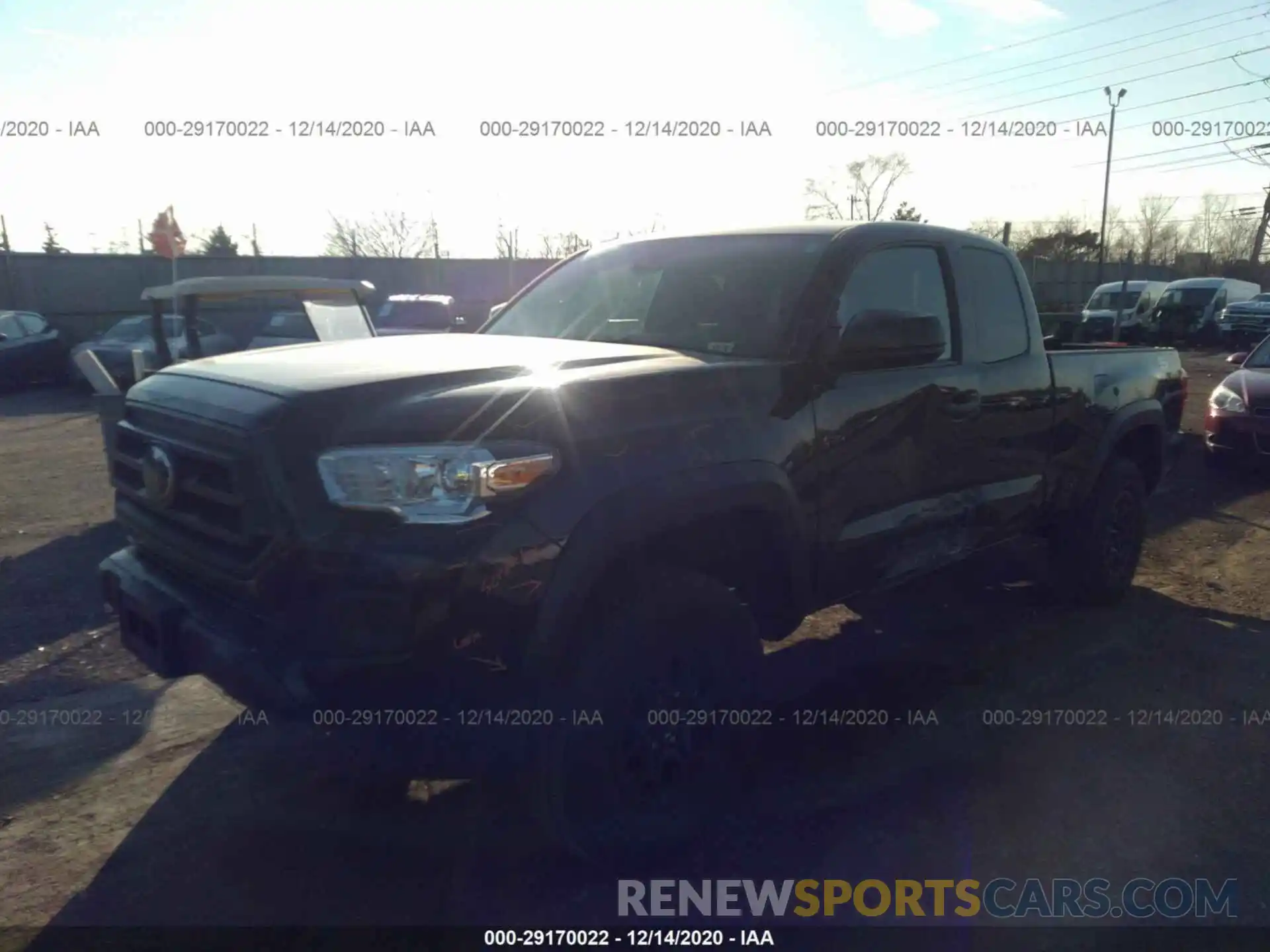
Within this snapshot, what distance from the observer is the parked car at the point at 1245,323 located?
24797mm

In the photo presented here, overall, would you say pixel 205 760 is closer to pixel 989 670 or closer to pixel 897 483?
pixel 897 483

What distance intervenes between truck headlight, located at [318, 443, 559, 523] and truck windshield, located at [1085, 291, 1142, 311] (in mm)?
28852

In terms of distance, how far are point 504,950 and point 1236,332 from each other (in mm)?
28163

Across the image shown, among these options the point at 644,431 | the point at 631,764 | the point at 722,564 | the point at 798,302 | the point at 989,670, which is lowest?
the point at 989,670

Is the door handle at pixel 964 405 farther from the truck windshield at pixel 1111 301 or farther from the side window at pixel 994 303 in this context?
the truck windshield at pixel 1111 301

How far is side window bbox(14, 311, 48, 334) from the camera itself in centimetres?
1730

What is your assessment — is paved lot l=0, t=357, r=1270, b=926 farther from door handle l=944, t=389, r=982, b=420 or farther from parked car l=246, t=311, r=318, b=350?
parked car l=246, t=311, r=318, b=350

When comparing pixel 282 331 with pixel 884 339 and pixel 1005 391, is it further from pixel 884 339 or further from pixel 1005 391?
pixel 884 339

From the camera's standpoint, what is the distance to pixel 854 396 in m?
3.57

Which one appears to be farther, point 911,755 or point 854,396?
point 911,755

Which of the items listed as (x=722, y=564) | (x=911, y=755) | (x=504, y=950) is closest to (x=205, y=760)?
(x=504, y=950)

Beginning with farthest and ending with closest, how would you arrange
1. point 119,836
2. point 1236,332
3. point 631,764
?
point 1236,332 → point 119,836 → point 631,764

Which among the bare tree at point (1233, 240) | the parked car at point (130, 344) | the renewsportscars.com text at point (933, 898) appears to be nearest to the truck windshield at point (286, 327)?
the parked car at point (130, 344)

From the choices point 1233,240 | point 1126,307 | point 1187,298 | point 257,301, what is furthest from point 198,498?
point 1233,240
